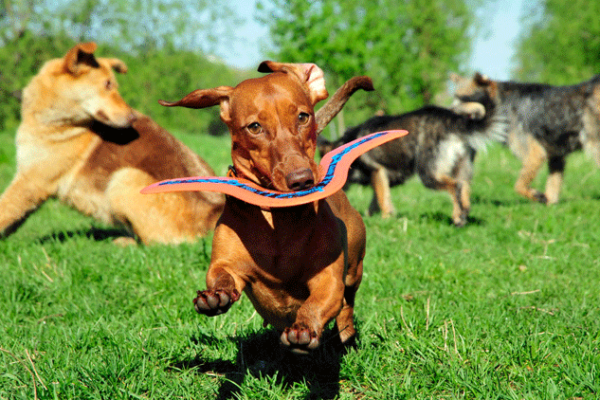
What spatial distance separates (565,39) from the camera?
79.6 ft

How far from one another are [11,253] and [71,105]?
168cm

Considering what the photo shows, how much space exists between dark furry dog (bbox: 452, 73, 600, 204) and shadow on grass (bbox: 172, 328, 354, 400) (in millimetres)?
6004

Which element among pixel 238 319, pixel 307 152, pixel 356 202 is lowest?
pixel 356 202

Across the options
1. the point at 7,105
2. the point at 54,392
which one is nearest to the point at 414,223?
the point at 54,392

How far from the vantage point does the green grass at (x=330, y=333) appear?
2576 millimetres

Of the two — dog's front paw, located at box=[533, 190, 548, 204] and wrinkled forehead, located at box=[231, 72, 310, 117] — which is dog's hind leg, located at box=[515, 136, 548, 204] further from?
wrinkled forehead, located at box=[231, 72, 310, 117]

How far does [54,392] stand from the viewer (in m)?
2.38

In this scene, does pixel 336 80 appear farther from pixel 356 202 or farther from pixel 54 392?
pixel 54 392

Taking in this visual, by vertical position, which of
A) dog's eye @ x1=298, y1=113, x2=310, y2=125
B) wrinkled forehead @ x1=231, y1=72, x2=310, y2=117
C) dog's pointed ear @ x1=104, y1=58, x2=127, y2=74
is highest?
wrinkled forehead @ x1=231, y1=72, x2=310, y2=117

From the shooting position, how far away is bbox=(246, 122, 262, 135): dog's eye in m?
2.19

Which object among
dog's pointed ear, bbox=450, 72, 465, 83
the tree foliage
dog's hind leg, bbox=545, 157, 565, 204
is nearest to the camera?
dog's hind leg, bbox=545, 157, 565, 204

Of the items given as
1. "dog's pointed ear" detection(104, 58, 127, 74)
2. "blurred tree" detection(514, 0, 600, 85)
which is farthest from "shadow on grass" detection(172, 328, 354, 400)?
"blurred tree" detection(514, 0, 600, 85)

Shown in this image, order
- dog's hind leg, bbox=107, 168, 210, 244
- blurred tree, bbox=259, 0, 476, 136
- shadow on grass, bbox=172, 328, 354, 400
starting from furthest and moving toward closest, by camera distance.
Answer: blurred tree, bbox=259, 0, 476, 136 < dog's hind leg, bbox=107, 168, 210, 244 < shadow on grass, bbox=172, 328, 354, 400

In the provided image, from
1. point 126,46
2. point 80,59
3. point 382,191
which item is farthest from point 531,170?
point 126,46
